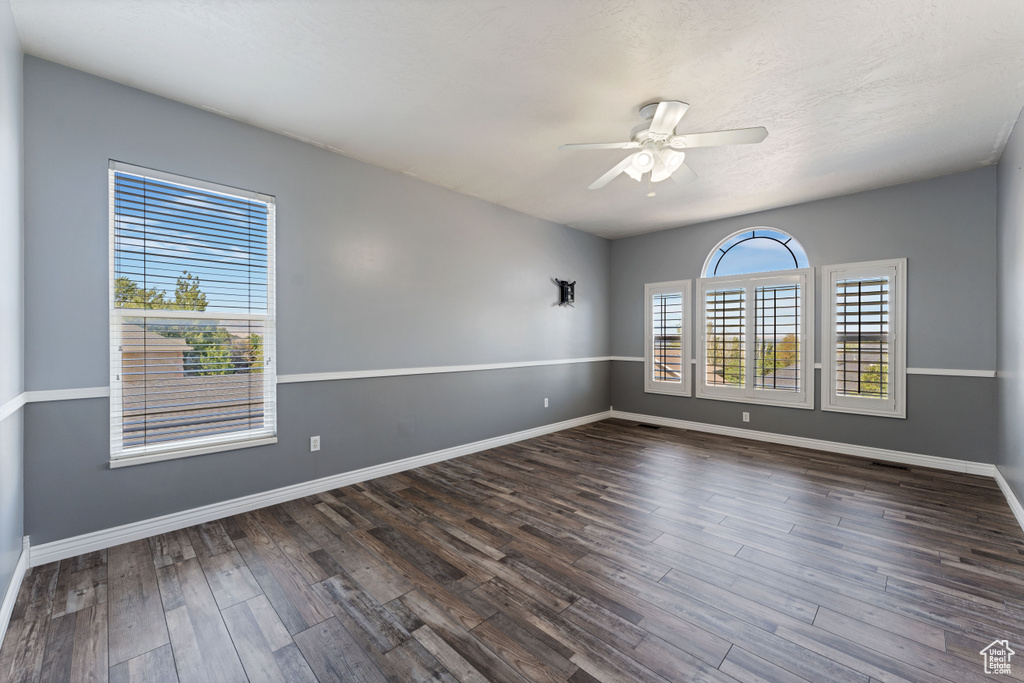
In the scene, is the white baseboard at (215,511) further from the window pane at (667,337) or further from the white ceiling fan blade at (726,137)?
the white ceiling fan blade at (726,137)

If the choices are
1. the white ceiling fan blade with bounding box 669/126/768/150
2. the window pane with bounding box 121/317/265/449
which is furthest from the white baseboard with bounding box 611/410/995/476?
Result: the window pane with bounding box 121/317/265/449

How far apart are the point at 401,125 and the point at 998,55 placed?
3475mm

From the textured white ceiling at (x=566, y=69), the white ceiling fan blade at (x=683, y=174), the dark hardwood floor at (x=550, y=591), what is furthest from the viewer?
the white ceiling fan blade at (x=683, y=174)

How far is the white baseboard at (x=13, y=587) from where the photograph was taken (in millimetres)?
1771

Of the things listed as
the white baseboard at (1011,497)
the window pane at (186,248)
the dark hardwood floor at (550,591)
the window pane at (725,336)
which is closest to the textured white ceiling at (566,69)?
the window pane at (186,248)

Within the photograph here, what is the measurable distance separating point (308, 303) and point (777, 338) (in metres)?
5.01

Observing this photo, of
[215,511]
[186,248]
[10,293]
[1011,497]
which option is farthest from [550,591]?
[1011,497]

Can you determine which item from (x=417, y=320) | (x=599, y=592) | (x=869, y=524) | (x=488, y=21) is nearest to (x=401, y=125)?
(x=488, y=21)

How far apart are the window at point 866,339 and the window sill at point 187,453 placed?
216 inches

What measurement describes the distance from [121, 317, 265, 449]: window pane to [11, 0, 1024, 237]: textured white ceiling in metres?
1.50

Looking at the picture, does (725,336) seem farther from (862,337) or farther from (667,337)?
(862,337)

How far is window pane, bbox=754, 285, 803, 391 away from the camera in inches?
189

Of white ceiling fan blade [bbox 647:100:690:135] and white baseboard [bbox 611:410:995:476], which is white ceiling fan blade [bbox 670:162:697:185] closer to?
white ceiling fan blade [bbox 647:100:690:135]

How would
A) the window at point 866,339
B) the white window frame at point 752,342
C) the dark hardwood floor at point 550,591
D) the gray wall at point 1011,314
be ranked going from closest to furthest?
1. the dark hardwood floor at point 550,591
2. the gray wall at point 1011,314
3. the window at point 866,339
4. the white window frame at point 752,342
